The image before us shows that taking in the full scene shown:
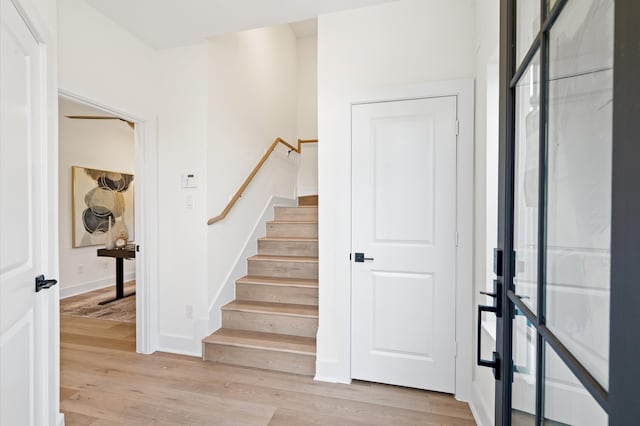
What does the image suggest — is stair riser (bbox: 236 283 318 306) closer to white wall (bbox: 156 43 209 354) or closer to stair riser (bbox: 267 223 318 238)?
white wall (bbox: 156 43 209 354)

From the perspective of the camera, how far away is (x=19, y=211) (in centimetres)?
130

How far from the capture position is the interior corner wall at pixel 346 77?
2.07 m

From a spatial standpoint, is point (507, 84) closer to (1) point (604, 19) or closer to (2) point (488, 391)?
(1) point (604, 19)

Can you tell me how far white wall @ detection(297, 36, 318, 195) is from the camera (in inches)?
202

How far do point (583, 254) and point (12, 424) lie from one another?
2029mm

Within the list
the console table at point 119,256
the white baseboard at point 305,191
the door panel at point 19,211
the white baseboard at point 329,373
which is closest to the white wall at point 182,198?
the white baseboard at point 329,373

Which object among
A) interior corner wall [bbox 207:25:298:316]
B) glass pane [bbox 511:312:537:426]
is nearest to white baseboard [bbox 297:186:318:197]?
interior corner wall [bbox 207:25:298:316]

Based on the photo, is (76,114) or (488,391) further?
(76,114)

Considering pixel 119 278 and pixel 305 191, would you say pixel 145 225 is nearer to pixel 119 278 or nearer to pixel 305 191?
pixel 119 278

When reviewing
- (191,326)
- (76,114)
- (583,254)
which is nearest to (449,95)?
(583,254)

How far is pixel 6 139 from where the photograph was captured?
1.20 meters

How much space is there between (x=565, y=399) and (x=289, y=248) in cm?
286

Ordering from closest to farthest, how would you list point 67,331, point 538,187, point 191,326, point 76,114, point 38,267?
point 538,187 < point 38,267 < point 191,326 < point 67,331 < point 76,114

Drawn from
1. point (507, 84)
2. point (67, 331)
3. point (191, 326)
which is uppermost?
point (507, 84)
